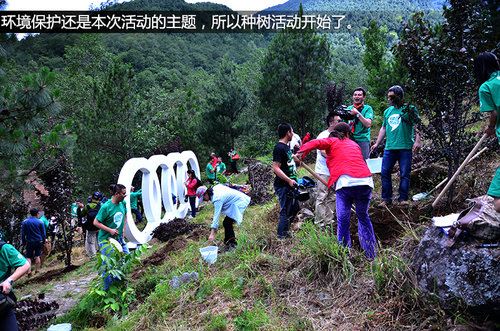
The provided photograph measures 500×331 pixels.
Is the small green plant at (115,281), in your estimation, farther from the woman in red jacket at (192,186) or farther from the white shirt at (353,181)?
the woman in red jacket at (192,186)

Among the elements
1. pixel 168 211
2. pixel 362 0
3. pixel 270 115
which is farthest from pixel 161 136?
pixel 362 0

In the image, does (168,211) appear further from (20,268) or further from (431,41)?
(431,41)

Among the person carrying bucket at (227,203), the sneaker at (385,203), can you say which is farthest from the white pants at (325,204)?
the person carrying bucket at (227,203)

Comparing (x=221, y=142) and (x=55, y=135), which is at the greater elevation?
(x=55, y=135)

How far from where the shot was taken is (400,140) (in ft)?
15.6

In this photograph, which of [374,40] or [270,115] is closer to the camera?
[270,115]

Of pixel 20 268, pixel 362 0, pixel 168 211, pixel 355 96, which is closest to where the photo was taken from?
pixel 20 268

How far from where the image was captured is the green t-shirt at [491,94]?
8.26 feet

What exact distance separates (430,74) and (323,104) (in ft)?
38.1

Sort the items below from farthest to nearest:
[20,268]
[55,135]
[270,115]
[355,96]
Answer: [270,115] → [55,135] → [355,96] → [20,268]

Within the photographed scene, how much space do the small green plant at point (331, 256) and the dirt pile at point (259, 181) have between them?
628cm

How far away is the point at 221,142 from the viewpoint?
775 inches

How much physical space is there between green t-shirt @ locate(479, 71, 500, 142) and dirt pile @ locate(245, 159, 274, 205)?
7721mm

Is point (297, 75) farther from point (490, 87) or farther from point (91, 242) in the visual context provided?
point (490, 87)
